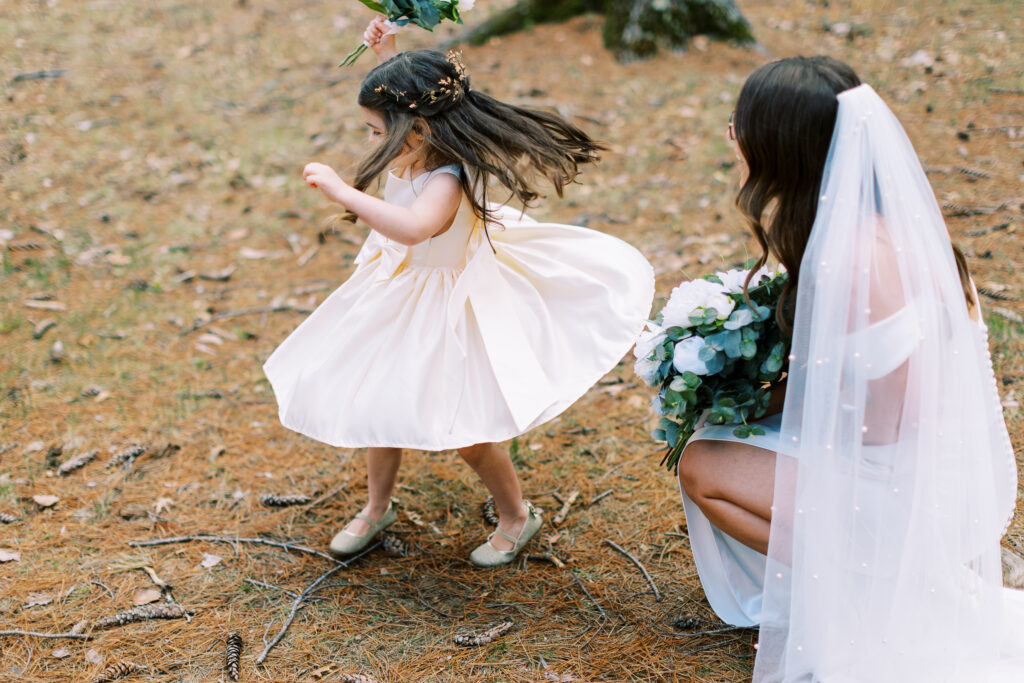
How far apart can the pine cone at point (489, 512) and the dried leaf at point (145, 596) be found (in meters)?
1.28

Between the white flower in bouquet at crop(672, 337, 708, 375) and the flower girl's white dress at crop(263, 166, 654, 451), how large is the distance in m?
0.32

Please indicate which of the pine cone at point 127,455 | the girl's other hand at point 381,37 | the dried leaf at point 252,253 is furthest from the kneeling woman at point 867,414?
the dried leaf at point 252,253

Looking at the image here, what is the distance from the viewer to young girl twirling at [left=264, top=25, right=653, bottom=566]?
8.95 feet

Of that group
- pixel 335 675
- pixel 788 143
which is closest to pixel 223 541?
pixel 335 675

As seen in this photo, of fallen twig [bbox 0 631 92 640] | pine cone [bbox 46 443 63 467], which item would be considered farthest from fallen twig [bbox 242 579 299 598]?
pine cone [bbox 46 443 63 467]

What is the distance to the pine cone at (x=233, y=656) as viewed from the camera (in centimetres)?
270

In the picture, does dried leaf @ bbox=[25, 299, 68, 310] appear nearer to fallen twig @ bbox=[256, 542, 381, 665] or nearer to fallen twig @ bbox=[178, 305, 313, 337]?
fallen twig @ bbox=[178, 305, 313, 337]

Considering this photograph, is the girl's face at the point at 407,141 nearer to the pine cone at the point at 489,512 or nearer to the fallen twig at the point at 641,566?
the pine cone at the point at 489,512

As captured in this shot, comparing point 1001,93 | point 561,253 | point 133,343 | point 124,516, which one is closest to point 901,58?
point 1001,93

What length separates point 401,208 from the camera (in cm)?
262

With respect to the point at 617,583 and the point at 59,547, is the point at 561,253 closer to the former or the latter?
the point at 617,583

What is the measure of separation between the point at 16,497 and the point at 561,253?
2.57m

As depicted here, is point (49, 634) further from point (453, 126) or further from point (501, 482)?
point (453, 126)

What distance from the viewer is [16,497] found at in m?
3.52
